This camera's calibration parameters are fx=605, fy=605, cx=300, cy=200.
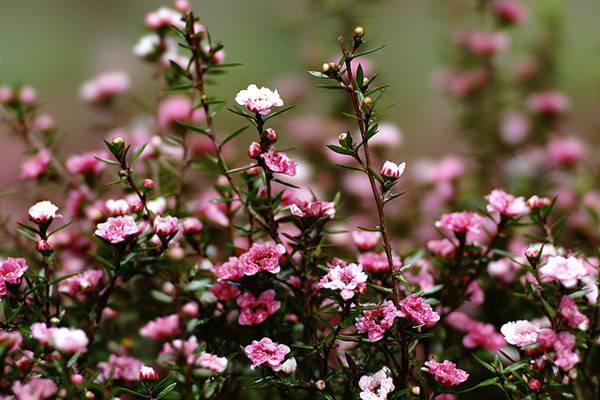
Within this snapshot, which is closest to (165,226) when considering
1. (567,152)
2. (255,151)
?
(255,151)

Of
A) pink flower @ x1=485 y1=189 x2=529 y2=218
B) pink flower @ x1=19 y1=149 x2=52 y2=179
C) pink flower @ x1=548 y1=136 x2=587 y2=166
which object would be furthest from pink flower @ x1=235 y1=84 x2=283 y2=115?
pink flower @ x1=548 y1=136 x2=587 y2=166

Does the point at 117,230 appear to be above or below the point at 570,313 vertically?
above

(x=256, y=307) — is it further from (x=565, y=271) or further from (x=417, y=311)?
(x=565, y=271)

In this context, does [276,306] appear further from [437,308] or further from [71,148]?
[71,148]

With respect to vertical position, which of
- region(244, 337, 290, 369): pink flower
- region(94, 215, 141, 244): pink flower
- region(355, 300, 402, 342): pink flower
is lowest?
region(244, 337, 290, 369): pink flower

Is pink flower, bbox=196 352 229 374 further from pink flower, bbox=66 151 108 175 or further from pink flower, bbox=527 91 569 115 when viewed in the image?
pink flower, bbox=527 91 569 115

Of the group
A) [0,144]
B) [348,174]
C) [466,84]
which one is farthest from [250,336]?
[0,144]
